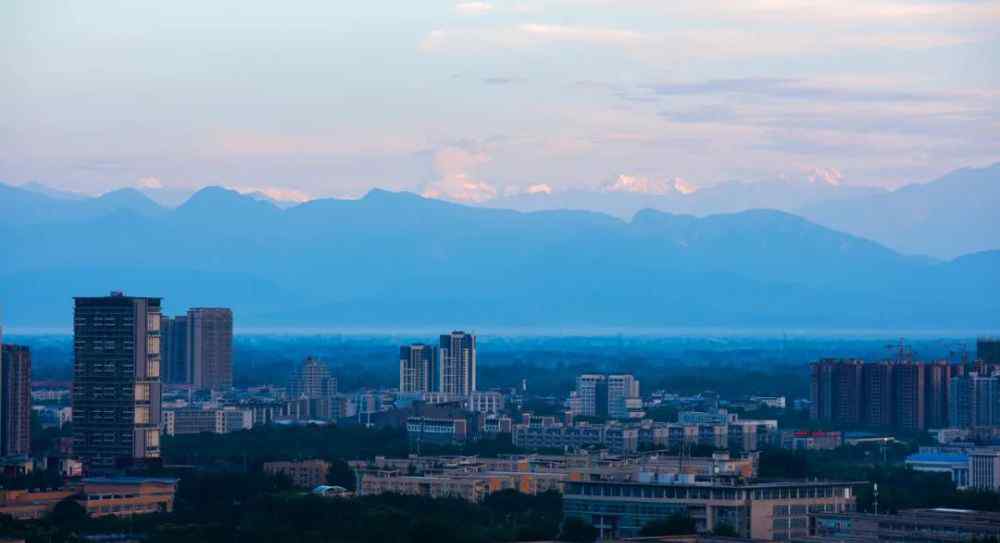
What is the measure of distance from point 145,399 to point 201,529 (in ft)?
85.0

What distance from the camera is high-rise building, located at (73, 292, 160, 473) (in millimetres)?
71000

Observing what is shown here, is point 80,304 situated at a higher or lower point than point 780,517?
higher

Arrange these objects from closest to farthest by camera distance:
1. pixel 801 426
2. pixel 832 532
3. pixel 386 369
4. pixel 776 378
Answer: pixel 832 532, pixel 801 426, pixel 776 378, pixel 386 369

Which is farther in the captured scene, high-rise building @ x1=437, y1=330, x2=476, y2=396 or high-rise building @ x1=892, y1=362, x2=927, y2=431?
high-rise building @ x1=437, y1=330, x2=476, y2=396

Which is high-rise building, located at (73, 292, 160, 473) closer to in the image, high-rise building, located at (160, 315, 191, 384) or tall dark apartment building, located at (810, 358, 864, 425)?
tall dark apartment building, located at (810, 358, 864, 425)

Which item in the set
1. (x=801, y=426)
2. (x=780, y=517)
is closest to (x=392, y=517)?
(x=780, y=517)

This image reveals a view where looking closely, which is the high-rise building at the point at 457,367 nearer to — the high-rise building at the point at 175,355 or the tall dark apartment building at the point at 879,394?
the high-rise building at the point at 175,355

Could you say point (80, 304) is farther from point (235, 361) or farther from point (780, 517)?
point (235, 361)

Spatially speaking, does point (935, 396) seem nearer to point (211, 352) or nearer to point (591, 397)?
point (591, 397)

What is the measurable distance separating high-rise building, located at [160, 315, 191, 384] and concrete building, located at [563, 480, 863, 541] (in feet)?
271

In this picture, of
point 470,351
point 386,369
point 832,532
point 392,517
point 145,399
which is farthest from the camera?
point 386,369

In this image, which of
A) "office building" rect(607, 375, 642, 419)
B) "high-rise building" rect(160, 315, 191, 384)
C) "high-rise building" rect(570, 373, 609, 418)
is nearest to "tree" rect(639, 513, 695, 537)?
"office building" rect(607, 375, 642, 419)

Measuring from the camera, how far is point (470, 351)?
406ft

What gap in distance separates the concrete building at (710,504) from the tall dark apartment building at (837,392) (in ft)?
185
